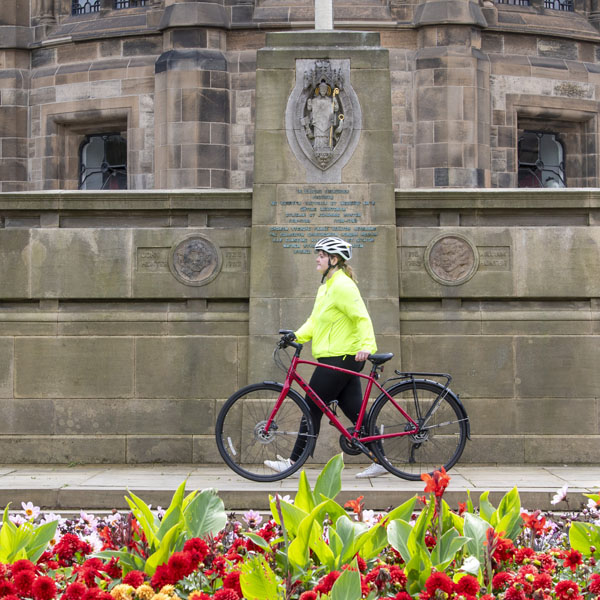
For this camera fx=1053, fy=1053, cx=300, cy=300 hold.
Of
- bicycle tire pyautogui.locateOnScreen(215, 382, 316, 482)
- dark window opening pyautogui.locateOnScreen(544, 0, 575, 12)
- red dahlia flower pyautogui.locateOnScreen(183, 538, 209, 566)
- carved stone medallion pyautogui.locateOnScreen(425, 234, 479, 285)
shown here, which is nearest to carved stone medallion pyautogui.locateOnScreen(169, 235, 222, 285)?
bicycle tire pyautogui.locateOnScreen(215, 382, 316, 482)

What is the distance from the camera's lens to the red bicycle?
8.35 meters

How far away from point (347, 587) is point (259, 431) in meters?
5.37

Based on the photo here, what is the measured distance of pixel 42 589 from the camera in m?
3.36

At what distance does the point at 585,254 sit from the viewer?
9961 millimetres

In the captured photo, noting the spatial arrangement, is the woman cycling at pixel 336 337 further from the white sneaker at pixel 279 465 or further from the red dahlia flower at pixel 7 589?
the red dahlia flower at pixel 7 589

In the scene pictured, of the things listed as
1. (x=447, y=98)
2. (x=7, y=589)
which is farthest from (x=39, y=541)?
(x=447, y=98)

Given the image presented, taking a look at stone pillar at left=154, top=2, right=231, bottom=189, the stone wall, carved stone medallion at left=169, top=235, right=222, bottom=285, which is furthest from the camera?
stone pillar at left=154, top=2, right=231, bottom=189

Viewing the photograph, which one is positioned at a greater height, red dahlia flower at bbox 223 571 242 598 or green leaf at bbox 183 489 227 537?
green leaf at bbox 183 489 227 537

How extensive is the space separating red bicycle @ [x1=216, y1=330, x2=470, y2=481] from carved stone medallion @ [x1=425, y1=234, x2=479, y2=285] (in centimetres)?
156

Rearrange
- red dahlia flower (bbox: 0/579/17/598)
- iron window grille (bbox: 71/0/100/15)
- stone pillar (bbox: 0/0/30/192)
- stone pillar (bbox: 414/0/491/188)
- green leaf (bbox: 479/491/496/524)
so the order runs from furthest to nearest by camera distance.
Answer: iron window grille (bbox: 71/0/100/15) < stone pillar (bbox: 0/0/30/192) < stone pillar (bbox: 414/0/491/188) < green leaf (bbox: 479/491/496/524) < red dahlia flower (bbox: 0/579/17/598)

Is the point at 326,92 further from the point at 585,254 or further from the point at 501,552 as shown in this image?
the point at 501,552

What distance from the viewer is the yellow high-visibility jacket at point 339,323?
8312 millimetres

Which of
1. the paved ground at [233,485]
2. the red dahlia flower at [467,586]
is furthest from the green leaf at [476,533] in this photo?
the paved ground at [233,485]

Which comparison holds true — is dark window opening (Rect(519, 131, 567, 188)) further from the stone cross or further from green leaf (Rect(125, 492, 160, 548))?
green leaf (Rect(125, 492, 160, 548))
